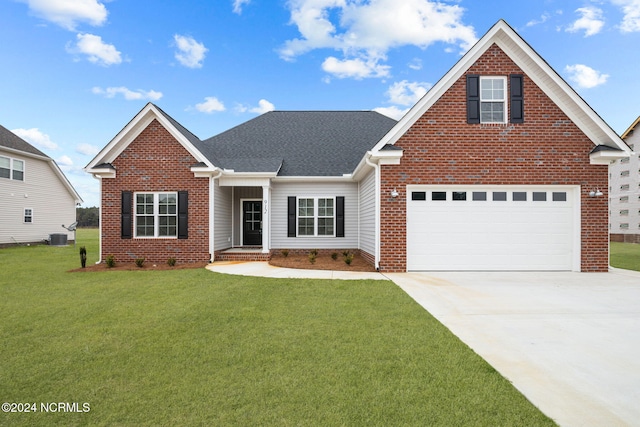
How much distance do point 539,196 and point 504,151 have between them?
1830 millimetres

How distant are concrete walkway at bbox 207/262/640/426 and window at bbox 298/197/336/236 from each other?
4842 mm

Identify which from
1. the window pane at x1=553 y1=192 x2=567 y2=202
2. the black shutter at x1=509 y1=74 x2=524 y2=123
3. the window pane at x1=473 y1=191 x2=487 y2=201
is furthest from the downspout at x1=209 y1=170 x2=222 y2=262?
the window pane at x1=553 y1=192 x2=567 y2=202

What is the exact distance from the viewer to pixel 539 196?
34.5ft

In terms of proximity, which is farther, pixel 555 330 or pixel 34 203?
pixel 34 203

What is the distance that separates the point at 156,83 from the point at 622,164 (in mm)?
41097

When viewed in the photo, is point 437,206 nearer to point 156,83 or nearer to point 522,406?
point 522,406

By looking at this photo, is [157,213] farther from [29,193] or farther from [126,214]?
Answer: [29,193]

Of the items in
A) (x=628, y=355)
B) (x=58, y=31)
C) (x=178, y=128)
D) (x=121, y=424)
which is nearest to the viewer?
(x=121, y=424)

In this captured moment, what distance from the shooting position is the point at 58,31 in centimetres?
1627

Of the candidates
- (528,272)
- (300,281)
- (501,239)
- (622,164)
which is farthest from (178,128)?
(622,164)

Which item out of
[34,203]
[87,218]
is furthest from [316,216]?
[87,218]

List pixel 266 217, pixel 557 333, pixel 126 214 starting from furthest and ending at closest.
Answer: pixel 266 217 → pixel 126 214 → pixel 557 333

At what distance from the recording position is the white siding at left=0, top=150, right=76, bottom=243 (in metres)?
20.2

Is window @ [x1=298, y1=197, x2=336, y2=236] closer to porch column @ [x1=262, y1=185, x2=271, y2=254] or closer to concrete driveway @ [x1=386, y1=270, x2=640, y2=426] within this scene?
porch column @ [x1=262, y1=185, x2=271, y2=254]
